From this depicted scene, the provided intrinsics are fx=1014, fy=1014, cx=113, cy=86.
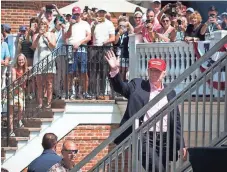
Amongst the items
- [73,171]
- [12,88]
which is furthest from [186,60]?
[73,171]

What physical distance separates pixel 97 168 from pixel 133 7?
1156 cm

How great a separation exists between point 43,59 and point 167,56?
2549mm

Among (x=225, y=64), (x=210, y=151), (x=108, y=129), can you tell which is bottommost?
(x=108, y=129)

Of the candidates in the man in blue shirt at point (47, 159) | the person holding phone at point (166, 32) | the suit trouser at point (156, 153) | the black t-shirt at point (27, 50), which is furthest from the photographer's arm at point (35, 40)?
the suit trouser at point (156, 153)

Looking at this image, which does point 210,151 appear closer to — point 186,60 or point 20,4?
point 186,60

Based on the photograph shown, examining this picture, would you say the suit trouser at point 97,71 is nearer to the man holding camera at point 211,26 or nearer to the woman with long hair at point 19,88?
the woman with long hair at point 19,88

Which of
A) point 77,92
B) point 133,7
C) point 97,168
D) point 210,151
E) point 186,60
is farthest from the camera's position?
point 133,7

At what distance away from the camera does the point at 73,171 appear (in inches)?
425

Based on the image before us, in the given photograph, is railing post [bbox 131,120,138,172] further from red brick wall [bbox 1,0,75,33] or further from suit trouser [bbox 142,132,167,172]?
red brick wall [bbox 1,0,75,33]

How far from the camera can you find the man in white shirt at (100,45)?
18.9 m

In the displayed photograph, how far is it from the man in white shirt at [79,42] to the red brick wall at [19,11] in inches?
235

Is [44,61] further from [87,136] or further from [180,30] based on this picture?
[180,30]

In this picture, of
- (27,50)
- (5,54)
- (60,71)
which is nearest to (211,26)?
(60,71)

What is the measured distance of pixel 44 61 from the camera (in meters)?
19.3
